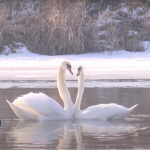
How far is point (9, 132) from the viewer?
305 inches

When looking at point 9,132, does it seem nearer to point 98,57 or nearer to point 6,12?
point 98,57

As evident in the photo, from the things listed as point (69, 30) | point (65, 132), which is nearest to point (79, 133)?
point (65, 132)

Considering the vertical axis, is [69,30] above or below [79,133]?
above

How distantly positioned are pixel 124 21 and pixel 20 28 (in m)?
4.55

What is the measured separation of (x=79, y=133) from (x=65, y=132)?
0.20m

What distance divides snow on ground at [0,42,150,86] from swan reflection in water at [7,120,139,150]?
6.66 m

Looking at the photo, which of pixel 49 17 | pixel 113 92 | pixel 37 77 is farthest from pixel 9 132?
pixel 49 17

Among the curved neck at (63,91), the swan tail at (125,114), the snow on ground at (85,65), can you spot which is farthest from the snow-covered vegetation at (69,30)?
the swan tail at (125,114)

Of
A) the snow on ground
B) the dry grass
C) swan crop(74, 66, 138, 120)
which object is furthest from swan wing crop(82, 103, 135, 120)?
the dry grass

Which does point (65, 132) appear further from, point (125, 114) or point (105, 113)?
point (125, 114)

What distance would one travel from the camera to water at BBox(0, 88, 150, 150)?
6719mm

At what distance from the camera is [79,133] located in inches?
302

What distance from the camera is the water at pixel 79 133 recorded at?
6719 mm

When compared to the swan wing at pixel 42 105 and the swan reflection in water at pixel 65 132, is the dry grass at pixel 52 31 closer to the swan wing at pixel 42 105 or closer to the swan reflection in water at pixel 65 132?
the swan wing at pixel 42 105
